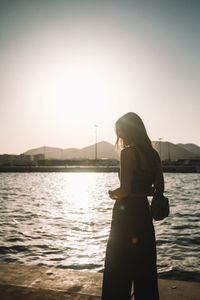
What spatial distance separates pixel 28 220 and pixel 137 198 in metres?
11.8

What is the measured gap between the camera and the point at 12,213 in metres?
15.7

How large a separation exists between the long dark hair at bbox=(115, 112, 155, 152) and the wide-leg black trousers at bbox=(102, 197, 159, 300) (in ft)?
1.75

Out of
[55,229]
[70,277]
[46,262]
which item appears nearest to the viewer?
[70,277]

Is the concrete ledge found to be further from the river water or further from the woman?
the river water

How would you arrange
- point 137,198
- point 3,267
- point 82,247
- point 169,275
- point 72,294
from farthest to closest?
point 82,247 < point 169,275 < point 3,267 < point 72,294 < point 137,198

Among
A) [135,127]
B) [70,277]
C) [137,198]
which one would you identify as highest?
[135,127]

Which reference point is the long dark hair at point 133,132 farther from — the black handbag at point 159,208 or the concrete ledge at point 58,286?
the concrete ledge at point 58,286

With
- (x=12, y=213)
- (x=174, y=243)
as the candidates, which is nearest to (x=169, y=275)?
(x=174, y=243)

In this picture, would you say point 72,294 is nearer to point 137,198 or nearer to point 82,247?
point 137,198

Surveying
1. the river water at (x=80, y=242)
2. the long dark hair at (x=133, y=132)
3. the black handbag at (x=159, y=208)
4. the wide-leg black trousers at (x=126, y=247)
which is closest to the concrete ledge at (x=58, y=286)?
the wide-leg black trousers at (x=126, y=247)

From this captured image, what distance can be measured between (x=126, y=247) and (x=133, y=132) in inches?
43.8

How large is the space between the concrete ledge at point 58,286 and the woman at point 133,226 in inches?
32.2

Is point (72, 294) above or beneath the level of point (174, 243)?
above

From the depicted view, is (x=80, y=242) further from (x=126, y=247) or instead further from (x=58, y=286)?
(x=126, y=247)
